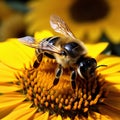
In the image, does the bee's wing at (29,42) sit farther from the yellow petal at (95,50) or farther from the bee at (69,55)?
the yellow petal at (95,50)

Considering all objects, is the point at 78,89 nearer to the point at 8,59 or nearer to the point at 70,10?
the point at 8,59


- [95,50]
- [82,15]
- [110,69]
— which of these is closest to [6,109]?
[110,69]

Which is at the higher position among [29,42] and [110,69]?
[29,42]

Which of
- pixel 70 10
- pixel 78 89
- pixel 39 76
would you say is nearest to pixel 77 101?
pixel 78 89

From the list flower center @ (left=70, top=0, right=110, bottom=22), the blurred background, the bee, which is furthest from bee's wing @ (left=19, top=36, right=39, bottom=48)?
flower center @ (left=70, top=0, right=110, bottom=22)

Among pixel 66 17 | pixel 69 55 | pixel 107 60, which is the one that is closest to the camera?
pixel 69 55

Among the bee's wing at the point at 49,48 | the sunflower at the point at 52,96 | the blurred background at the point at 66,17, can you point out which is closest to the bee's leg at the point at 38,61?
the sunflower at the point at 52,96

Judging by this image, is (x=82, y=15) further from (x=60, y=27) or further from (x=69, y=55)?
(x=69, y=55)

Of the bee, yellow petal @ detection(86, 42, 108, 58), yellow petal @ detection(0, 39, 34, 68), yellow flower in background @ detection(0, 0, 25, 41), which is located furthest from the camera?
yellow flower in background @ detection(0, 0, 25, 41)

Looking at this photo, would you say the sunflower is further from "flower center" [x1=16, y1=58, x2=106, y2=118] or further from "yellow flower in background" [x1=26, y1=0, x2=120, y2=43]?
"yellow flower in background" [x1=26, y1=0, x2=120, y2=43]
